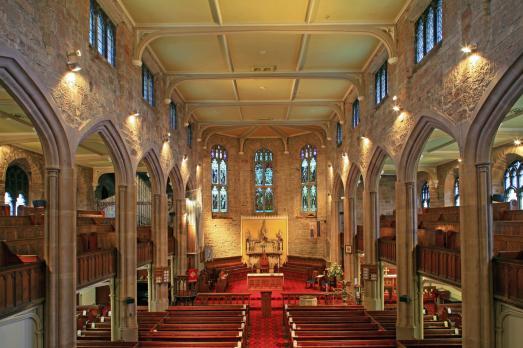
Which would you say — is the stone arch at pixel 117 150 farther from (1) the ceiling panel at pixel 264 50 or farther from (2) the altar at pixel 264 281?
(2) the altar at pixel 264 281

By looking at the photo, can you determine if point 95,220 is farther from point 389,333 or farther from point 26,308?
point 389,333

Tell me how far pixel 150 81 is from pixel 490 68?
582 inches

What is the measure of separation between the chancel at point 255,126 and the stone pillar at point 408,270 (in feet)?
0.23

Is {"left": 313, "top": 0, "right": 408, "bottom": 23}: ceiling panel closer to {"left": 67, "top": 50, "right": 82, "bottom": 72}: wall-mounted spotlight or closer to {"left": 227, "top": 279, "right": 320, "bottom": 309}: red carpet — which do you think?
{"left": 67, "top": 50, "right": 82, "bottom": 72}: wall-mounted spotlight

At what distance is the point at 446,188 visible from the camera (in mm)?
32875

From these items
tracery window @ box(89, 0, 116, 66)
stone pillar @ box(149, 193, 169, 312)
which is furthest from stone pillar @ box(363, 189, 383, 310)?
tracery window @ box(89, 0, 116, 66)

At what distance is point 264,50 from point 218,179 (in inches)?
772

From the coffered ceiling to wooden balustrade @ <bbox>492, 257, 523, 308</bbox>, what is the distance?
29.0ft

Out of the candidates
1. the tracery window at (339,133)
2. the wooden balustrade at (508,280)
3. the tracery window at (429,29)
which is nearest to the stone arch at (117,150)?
the tracery window at (429,29)

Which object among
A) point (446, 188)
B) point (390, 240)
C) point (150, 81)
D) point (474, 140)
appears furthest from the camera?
point (446, 188)

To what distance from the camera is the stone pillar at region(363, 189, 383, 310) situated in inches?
834

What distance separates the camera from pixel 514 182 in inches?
989

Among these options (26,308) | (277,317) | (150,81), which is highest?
(150,81)

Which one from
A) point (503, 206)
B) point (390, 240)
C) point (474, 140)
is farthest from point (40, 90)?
point (503, 206)
